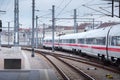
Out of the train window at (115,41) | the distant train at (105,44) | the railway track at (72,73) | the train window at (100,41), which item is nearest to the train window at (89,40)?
the distant train at (105,44)

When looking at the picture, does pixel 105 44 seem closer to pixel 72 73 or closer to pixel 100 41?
pixel 100 41

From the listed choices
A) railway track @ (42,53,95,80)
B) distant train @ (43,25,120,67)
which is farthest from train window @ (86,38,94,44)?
railway track @ (42,53,95,80)

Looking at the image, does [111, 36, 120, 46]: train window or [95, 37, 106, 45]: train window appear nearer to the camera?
[111, 36, 120, 46]: train window

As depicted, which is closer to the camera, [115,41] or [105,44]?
[115,41]

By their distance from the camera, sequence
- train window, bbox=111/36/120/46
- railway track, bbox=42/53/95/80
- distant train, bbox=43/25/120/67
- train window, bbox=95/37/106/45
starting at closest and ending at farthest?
1. railway track, bbox=42/53/95/80
2. train window, bbox=111/36/120/46
3. distant train, bbox=43/25/120/67
4. train window, bbox=95/37/106/45

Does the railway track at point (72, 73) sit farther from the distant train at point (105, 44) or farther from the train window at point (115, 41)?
the train window at point (115, 41)

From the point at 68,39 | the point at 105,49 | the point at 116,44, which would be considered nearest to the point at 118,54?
the point at 116,44

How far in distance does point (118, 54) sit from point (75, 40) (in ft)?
88.4

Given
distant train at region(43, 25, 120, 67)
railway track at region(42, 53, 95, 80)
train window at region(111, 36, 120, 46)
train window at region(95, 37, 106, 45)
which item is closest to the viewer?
railway track at region(42, 53, 95, 80)

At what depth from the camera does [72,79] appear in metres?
21.5

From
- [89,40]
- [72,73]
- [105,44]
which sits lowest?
[72,73]

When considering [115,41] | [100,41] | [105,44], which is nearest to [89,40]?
[100,41]

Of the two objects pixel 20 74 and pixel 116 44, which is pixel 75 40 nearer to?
pixel 116 44

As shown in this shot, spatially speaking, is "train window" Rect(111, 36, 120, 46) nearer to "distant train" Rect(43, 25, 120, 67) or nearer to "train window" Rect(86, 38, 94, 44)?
"distant train" Rect(43, 25, 120, 67)
